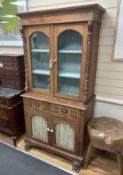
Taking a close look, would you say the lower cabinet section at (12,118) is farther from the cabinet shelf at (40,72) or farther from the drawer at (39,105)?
the cabinet shelf at (40,72)

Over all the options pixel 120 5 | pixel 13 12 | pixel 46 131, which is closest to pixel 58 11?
pixel 120 5

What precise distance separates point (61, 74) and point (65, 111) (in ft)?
1.37

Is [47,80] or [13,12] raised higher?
[13,12]

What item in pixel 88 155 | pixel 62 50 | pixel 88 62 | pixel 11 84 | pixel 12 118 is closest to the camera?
pixel 88 62

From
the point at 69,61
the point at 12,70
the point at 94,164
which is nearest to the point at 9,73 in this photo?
the point at 12,70

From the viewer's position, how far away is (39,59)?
1.81 metres

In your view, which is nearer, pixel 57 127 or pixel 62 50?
pixel 62 50

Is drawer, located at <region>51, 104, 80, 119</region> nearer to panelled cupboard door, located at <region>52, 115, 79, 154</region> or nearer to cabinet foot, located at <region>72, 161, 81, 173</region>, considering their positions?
panelled cupboard door, located at <region>52, 115, 79, 154</region>

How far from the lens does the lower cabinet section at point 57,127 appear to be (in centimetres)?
164

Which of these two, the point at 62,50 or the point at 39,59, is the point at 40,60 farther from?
the point at 62,50

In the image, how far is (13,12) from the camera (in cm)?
215

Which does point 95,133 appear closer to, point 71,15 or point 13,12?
point 71,15

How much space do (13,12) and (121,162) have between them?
239 centimetres

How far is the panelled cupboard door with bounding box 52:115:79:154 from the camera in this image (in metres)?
1.68
